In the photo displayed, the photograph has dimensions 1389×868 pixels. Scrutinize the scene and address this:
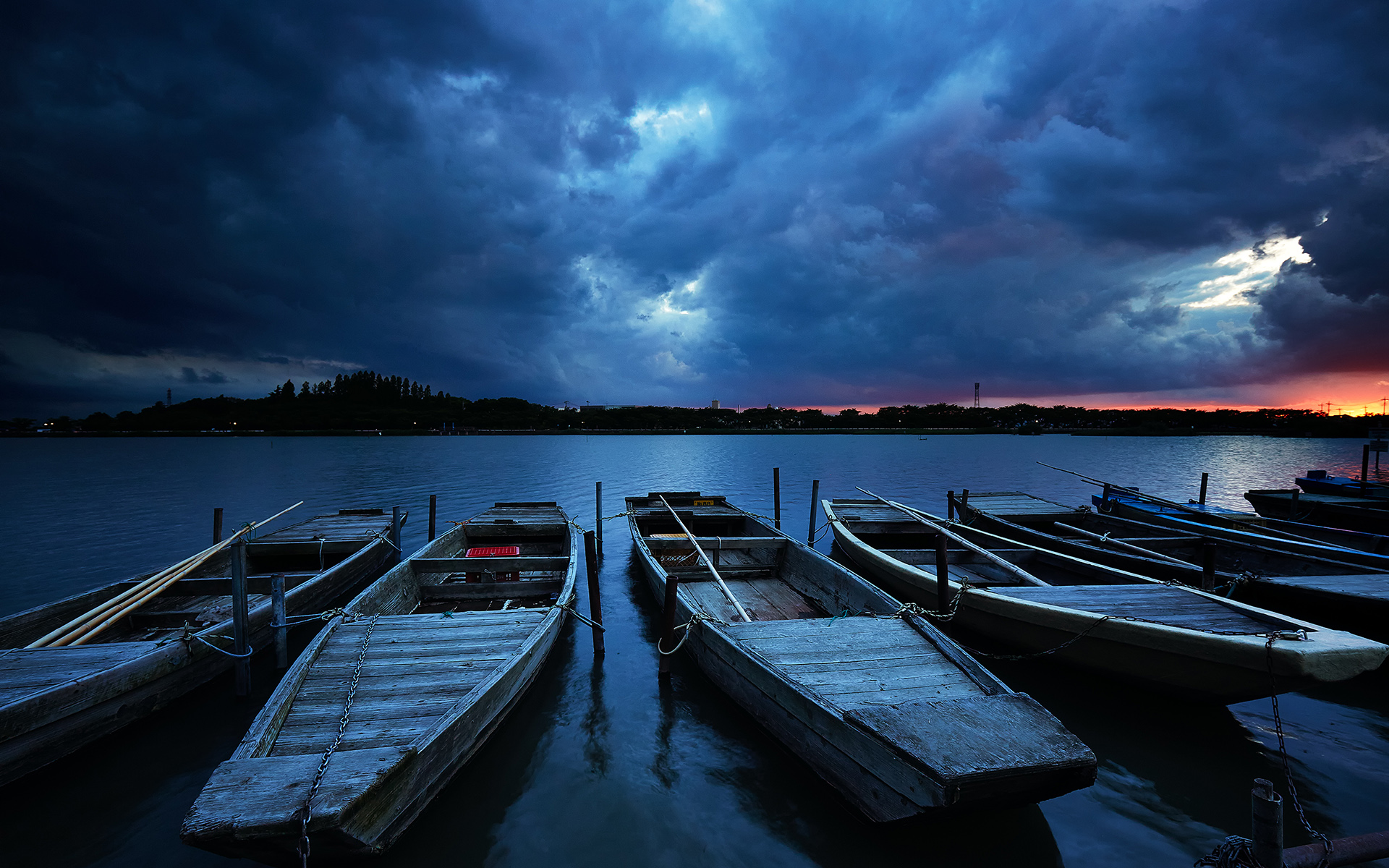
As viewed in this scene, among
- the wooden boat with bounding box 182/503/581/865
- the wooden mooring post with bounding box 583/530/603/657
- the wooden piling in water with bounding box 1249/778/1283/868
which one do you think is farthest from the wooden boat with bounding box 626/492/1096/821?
the wooden boat with bounding box 182/503/581/865

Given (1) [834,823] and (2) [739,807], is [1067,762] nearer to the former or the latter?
(1) [834,823]

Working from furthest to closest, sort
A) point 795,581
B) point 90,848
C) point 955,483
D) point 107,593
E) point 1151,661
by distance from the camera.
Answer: point 955,483 → point 795,581 → point 107,593 → point 1151,661 → point 90,848

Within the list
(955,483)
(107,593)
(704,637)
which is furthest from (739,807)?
(955,483)

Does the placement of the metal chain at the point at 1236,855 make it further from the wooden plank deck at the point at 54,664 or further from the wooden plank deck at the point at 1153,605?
the wooden plank deck at the point at 54,664

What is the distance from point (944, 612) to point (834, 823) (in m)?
4.64

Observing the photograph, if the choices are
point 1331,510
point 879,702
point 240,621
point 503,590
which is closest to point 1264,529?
Answer: point 1331,510

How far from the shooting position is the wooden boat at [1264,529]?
1163cm

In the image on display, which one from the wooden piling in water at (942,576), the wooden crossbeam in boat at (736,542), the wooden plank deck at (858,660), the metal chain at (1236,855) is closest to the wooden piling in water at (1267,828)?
the metal chain at (1236,855)

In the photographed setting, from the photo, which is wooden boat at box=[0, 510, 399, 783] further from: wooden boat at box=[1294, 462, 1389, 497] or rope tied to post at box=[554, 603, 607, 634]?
wooden boat at box=[1294, 462, 1389, 497]

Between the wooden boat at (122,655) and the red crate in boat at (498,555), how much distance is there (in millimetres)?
2582

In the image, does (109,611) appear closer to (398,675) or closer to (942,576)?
(398,675)

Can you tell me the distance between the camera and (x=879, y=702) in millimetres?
5879

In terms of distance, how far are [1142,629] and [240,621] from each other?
41.0ft

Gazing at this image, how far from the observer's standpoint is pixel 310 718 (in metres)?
5.75
